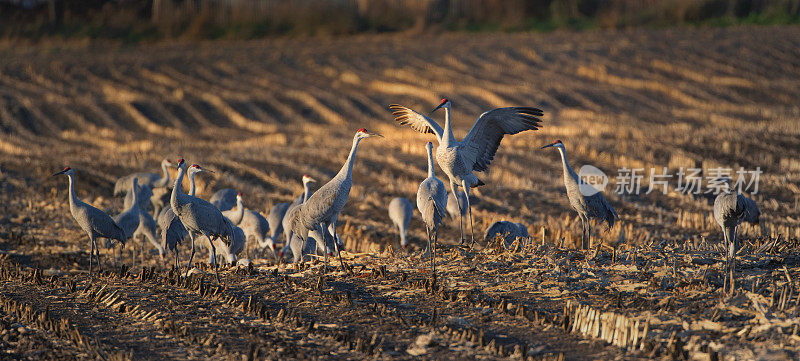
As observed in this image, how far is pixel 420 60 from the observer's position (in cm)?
3616

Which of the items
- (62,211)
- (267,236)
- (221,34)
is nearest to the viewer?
(267,236)

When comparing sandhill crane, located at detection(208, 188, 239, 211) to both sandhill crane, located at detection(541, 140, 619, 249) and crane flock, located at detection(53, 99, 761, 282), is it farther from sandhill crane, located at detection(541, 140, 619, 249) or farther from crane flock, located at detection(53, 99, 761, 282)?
sandhill crane, located at detection(541, 140, 619, 249)

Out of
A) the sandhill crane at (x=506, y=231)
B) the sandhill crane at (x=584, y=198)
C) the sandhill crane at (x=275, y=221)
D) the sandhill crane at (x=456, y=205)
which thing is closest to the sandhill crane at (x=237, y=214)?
the sandhill crane at (x=275, y=221)

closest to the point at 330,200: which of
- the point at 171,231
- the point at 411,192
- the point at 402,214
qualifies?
the point at 171,231

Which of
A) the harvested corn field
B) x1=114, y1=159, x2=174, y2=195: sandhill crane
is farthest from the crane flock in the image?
x1=114, y1=159, x2=174, y2=195: sandhill crane

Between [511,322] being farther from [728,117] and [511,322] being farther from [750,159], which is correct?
[728,117]

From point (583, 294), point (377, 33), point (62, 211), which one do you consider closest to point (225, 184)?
point (62, 211)

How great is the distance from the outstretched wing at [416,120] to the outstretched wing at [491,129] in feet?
1.56

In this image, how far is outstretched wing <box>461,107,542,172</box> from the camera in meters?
11.2

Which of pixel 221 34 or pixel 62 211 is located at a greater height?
pixel 221 34

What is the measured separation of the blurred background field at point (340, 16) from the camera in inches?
1702

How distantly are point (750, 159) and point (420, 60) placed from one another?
18874 millimetres

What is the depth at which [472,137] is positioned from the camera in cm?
1151

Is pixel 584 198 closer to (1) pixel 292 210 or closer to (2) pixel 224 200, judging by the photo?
(1) pixel 292 210
